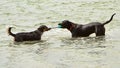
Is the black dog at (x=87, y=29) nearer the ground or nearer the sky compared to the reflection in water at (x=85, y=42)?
nearer the sky

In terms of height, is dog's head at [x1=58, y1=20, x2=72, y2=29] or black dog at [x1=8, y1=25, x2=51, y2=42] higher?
dog's head at [x1=58, y1=20, x2=72, y2=29]

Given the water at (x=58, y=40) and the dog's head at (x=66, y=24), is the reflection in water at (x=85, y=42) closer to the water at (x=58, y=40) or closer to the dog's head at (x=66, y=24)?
the water at (x=58, y=40)

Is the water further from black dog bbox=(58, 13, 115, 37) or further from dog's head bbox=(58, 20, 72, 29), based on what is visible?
dog's head bbox=(58, 20, 72, 29)

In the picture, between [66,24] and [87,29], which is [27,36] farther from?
[87,29]

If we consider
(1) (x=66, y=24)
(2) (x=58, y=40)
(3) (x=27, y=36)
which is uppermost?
(1) (x=66, y=24)

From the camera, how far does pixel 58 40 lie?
41.5ft

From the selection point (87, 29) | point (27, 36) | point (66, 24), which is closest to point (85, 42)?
point (87, 29)

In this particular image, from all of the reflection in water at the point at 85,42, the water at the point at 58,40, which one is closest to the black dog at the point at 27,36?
the water at the point at 58,40

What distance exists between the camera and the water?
9.86 meters

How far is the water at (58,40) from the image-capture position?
9.86 metres

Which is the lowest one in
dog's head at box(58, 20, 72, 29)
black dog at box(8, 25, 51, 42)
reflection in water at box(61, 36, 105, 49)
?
reflection in water at box(61, 36, 105, 49)

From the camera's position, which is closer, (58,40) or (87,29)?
(58,40)

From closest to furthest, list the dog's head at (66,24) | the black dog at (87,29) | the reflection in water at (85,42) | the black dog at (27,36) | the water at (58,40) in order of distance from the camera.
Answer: the water at (58,40)
the reflection in water at (85,42)
the black dog at (27,36)
the black dog at (87,29)
the dog's head at (66,24)

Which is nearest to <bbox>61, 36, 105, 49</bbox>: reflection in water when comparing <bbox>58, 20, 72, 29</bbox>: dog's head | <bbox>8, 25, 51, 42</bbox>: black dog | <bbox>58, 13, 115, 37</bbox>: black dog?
<bbox>58, 13, 115, 37</bbox>: black dog
